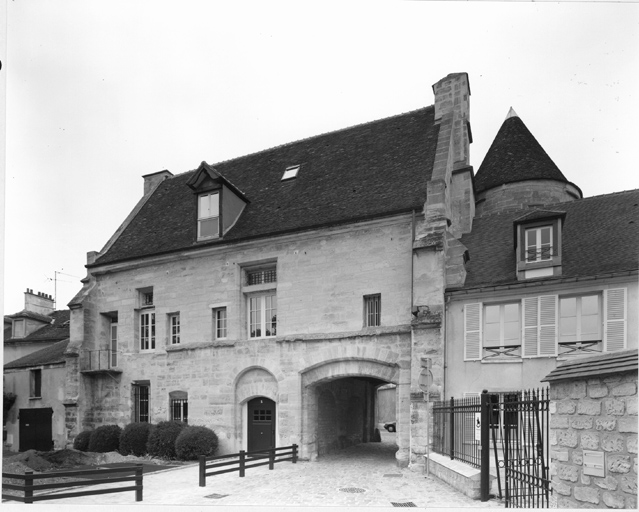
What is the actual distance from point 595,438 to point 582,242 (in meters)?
8.09

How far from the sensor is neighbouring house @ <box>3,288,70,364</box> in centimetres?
2064

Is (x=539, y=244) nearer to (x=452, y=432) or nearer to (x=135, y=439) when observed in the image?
(x=452, y=432)

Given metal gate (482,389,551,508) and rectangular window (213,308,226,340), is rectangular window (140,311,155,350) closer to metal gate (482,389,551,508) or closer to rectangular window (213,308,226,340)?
rectangular window (213,308,226,340)

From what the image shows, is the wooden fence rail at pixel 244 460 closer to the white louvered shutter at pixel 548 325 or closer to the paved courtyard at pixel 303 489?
the paved courtyard at pixel 303 489

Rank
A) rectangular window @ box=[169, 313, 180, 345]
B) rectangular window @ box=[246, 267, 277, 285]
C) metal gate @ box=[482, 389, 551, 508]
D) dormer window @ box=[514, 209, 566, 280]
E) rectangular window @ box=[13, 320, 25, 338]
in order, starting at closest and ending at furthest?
metal gate @ box=[482, 389, 551, 508] → dormer window @ box=[514, 209, 566, 280] → rectangular window @ box=[246, 267, 277, 285] → rectangular window @ box=[169, 313, 180, 345] → rectangular window @ box=[13, 320, 25, 338]

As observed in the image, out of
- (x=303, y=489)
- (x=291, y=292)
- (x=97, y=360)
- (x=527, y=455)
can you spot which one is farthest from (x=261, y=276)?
(x=527, y=455)

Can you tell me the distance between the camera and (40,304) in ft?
67.9

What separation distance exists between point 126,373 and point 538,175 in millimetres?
13953

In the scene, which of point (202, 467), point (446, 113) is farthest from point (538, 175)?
point (202, 467)

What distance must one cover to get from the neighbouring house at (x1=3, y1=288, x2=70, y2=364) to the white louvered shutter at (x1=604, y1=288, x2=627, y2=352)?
17554 millimetres

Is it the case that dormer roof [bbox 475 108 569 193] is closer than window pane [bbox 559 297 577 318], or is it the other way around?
window pane [bbox 559 297 577 318]

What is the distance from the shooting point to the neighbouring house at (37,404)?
700 inches

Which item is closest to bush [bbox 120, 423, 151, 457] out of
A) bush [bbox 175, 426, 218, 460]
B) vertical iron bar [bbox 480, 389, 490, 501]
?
bush [bbox 175, 426, 218, 460]

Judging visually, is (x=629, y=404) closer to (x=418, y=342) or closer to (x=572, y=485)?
(x=572, y=485)
